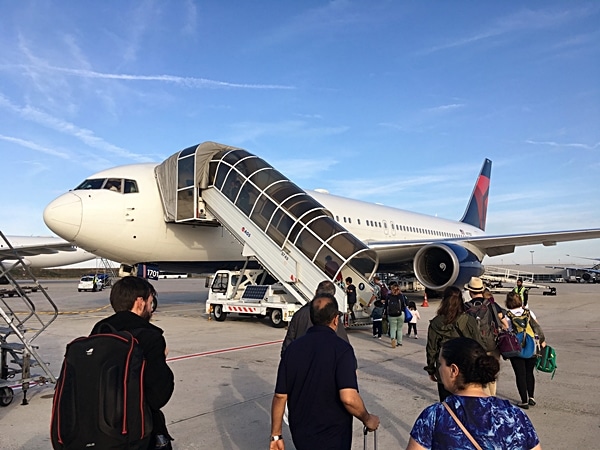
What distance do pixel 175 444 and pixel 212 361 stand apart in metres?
3.49

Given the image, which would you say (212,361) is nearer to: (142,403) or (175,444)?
(175,444)

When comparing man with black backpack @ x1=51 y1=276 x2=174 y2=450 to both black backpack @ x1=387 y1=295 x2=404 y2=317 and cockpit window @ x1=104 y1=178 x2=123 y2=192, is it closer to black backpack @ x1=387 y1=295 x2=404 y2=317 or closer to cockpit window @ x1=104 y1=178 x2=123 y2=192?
black backpack @ x1=387 y1=295 x2=404 y2=317

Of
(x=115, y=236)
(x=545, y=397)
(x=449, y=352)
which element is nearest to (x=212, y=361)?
(x=545, y=397)

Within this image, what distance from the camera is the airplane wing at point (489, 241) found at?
15.4 m

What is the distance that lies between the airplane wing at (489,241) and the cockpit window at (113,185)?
727cm

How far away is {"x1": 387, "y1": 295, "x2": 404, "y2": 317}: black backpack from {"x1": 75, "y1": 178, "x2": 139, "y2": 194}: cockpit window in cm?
665

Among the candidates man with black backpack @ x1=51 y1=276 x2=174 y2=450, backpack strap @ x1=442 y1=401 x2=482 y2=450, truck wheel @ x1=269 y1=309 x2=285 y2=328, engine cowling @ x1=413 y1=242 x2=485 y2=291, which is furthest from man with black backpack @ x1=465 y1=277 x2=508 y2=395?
engine cowling @ x1=413 y1=242 x2=485 y2=291

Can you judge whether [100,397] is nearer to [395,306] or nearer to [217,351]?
[217,351]

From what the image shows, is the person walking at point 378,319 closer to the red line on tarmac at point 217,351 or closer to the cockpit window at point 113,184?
the red line on tarmac at point 217,351

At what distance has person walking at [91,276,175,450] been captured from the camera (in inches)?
91.4

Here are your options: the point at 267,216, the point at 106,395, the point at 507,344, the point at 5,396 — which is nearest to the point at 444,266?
the point at 267,216

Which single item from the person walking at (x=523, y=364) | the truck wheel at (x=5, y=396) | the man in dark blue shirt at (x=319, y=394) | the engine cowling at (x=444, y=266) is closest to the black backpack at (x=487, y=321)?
the person walking at (x=523, y=364)

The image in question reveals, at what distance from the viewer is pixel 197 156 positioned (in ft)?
39.6

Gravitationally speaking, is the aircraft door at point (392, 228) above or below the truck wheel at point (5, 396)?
above
